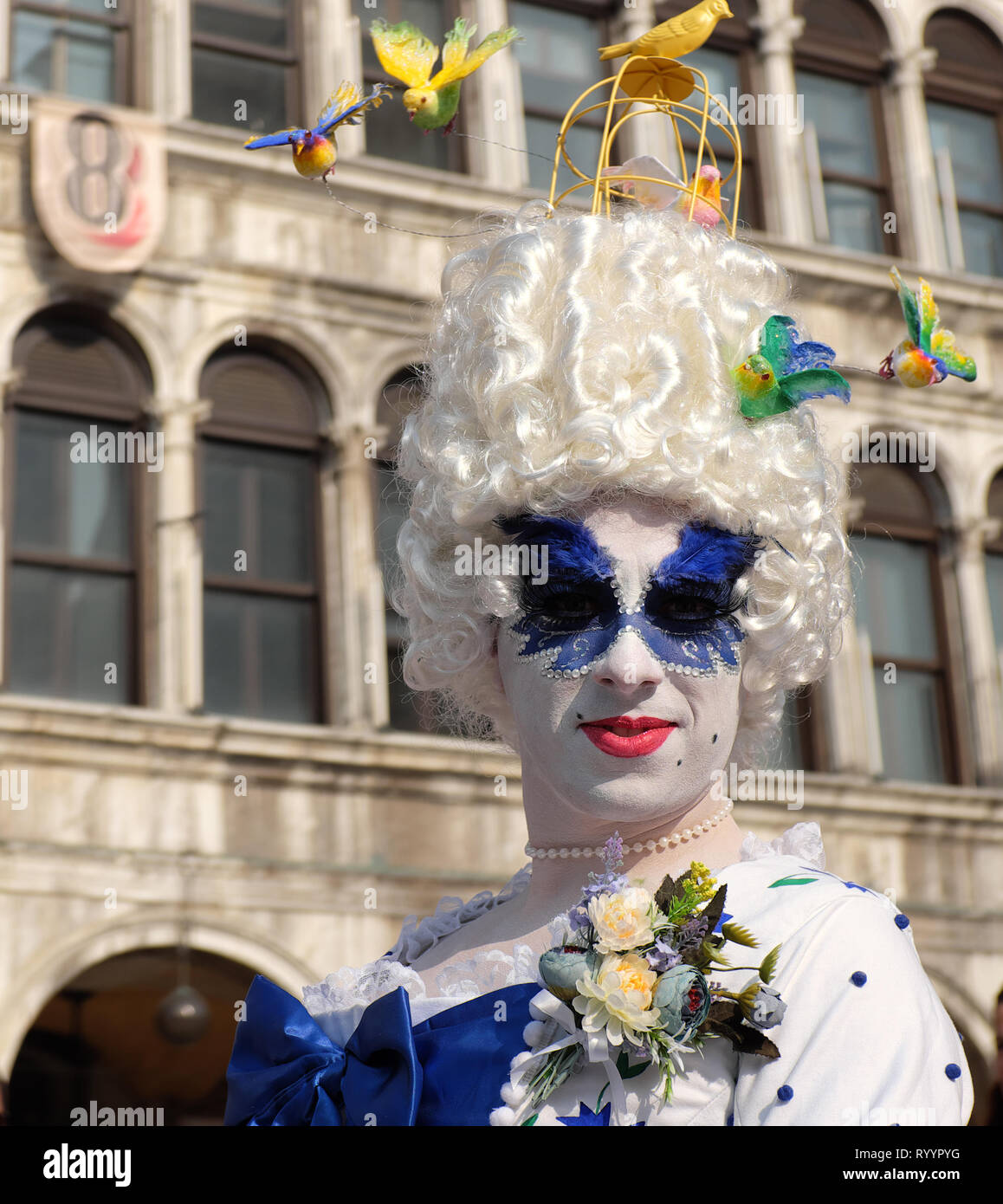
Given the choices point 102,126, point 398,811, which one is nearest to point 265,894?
point 398,811

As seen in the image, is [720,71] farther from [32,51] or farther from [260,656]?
[260,656]

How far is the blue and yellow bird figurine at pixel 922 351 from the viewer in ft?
9.37

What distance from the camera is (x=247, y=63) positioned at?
11297 mm

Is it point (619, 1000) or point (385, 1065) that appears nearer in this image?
point (619, 1000)

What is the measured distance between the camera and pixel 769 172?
41.7ft

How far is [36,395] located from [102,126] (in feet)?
5.23

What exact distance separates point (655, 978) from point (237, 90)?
32.1 ft

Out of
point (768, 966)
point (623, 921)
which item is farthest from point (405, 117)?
point (768, 966)

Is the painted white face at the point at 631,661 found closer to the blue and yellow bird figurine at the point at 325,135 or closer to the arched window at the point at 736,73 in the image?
the blue and yellow bird figurine at the point at 325,135

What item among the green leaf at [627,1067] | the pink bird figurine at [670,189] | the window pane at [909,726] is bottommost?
the green leaf at [627,1067]

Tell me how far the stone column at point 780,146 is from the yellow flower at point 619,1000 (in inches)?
423

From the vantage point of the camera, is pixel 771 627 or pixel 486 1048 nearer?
pixel 486 1048

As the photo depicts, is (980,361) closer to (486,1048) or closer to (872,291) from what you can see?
(872,291)

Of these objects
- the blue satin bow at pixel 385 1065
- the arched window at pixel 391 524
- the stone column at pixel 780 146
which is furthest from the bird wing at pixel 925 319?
the stone column at pixel 780 146
